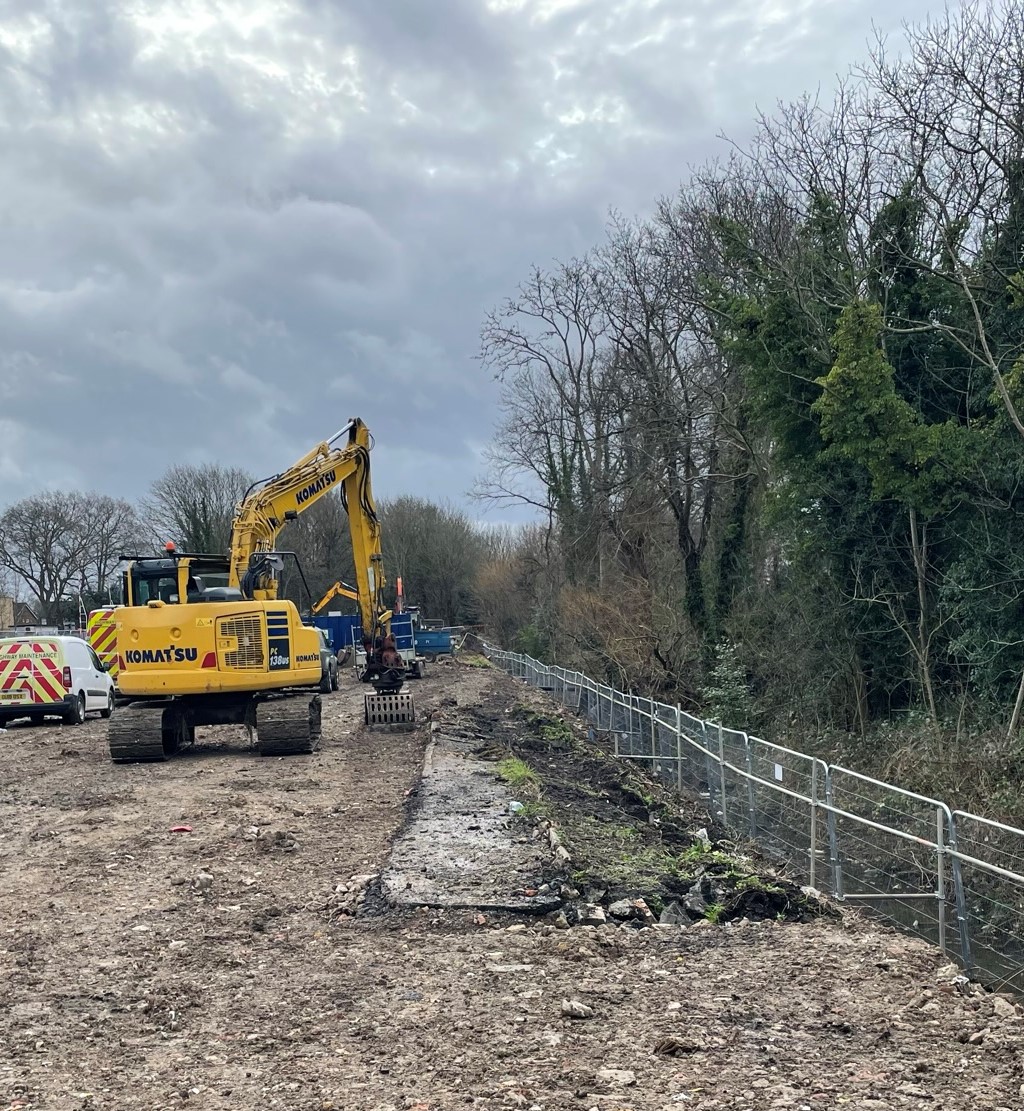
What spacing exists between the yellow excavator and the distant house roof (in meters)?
65.3

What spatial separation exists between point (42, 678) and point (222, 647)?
27.3 ft

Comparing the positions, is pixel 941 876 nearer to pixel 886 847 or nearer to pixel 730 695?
pixel 886 847

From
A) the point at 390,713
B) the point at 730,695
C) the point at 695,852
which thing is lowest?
the point at 695,852

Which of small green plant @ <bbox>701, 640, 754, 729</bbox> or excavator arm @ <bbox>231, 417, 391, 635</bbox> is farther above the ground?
excavator arm @ <bbox>231, 417, 391, 635</bbox>

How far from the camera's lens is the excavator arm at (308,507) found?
17422 mm

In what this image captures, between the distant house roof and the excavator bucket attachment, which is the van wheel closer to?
Answer: the excavator bucket attachment

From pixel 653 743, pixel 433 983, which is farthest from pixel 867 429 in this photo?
pixel 433 983

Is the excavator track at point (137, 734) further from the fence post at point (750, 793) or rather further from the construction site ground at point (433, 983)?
the fence post at point (750, 793)

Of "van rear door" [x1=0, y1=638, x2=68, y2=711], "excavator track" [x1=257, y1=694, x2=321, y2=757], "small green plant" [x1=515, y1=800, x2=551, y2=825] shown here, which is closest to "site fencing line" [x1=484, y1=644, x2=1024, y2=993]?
"small green plant" [x1=515, y1=800, x2=551, y2=825]

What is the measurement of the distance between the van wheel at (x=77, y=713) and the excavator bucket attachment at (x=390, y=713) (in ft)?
21.6

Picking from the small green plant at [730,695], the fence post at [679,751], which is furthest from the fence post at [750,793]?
the small green plant at [730,695]

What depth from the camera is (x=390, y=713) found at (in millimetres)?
19891

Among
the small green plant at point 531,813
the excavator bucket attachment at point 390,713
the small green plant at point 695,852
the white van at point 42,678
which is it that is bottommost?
the small green plant at point 695,852

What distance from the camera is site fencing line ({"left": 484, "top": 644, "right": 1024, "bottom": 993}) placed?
25.2 ft
